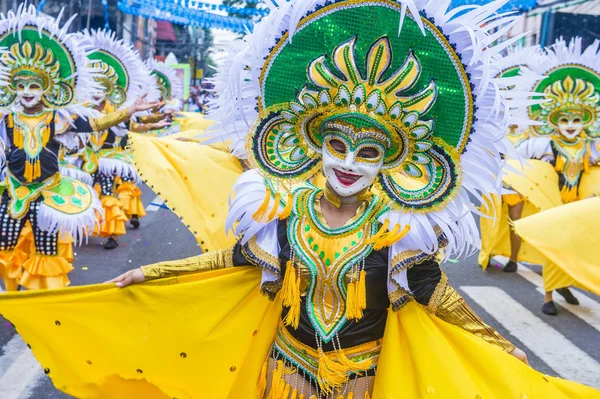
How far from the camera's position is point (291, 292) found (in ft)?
8.48

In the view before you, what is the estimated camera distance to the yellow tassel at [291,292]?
2.57 meters

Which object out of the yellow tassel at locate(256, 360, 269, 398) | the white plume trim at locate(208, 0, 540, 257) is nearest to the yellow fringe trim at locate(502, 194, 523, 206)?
the white plume trim at locate(208, 0, 540, 257)

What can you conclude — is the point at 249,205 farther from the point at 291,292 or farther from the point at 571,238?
the point at 571,238

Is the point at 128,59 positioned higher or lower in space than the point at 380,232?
higher

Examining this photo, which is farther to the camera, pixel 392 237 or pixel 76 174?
pixel 76 174

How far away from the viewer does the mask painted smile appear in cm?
251

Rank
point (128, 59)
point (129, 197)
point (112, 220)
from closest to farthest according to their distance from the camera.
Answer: point (112, 220), point (128, 59), point (129, 197)

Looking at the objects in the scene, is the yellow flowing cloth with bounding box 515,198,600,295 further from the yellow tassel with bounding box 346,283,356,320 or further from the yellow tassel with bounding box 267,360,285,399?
the yellow tassel with bounding box 267,360,285,399

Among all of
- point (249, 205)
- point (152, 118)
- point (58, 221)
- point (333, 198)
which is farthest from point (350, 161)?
point (152, 118)

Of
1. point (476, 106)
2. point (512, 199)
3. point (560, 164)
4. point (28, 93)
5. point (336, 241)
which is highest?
point (476, 106)

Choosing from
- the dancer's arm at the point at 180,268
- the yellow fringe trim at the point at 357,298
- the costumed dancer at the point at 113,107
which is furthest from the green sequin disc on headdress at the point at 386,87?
the costumed dancer at the point at 113,107

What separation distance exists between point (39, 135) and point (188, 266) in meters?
3.11

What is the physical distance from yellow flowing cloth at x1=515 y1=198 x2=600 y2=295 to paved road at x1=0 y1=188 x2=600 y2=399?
3.90ft

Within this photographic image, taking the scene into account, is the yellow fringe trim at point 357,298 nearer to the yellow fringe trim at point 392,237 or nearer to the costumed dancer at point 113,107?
the yellow fringe trim at point 392,237
